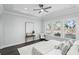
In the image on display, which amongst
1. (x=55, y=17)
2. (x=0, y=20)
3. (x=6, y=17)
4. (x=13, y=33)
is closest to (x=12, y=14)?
(x=6, y=17)

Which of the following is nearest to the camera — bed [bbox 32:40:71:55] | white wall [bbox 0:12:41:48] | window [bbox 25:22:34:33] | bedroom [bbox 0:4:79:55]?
bed [bbox 32:40:71:55]

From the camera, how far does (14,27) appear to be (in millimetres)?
3672

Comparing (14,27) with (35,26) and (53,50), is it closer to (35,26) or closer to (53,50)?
(35,26)

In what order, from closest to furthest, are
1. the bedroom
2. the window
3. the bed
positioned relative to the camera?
1. the bed
2. the bedroom
3. the window

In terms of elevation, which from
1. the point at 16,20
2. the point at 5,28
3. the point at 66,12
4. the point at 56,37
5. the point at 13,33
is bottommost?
the point at 56,37

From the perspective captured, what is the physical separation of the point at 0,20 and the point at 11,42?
1307 millimetres

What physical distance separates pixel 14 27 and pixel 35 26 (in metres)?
1.46

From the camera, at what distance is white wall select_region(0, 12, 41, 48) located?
327cm

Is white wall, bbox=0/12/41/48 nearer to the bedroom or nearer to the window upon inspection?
the bedroom

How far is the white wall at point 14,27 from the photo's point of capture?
129 inches

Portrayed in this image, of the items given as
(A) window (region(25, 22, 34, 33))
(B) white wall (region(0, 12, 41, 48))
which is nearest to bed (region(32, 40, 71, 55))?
(B) white wall (region(0, 12, 41, 48))

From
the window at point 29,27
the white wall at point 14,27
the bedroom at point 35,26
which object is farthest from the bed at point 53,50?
the window at point 29,27

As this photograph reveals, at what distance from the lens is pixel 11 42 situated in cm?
350

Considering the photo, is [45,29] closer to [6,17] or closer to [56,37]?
[56,37]
